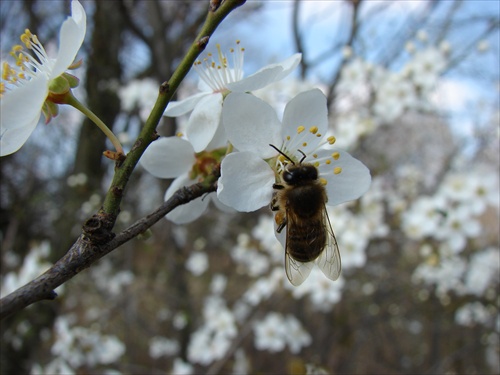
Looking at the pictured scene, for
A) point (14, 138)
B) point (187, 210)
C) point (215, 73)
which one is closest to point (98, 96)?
point (215, 73)

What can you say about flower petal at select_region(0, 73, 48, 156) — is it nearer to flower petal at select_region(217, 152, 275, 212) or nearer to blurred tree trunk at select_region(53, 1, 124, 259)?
flower petal at select_region(217, 152, 275, 212)

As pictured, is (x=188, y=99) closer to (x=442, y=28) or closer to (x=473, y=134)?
(x=442, y=28)

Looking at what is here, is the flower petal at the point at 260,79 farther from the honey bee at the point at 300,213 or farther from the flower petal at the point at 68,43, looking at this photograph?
the flower petal at the point at 68,43

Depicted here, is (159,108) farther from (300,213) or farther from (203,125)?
(300,213)

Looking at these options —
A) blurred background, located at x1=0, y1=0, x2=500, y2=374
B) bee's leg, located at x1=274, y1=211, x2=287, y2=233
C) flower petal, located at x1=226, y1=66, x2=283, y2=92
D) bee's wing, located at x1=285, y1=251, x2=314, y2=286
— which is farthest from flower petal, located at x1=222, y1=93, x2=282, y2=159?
blurred background, located at x1=0, y1=0, x2=500, y2=374

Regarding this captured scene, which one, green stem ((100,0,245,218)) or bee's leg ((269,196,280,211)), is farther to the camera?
bee's leg ((269,196,280,211))

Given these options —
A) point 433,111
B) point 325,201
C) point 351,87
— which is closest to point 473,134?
point 433,111

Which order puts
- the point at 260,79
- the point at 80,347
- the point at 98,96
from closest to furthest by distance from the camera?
the point at 260,79
the point at 80,347
the point at 98,96
